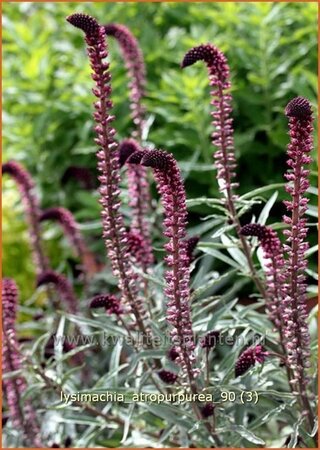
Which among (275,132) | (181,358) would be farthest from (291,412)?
(275,132)

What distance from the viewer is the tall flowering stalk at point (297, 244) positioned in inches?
76.6

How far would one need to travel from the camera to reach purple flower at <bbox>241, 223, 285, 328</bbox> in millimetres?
2230

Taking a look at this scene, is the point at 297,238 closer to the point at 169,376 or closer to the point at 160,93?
the point at 169,376

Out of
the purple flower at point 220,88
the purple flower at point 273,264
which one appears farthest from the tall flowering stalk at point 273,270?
the purple flower at point 220,88

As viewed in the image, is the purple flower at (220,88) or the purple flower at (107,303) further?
the purple flower at (107,303)

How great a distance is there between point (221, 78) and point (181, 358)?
2.72ft

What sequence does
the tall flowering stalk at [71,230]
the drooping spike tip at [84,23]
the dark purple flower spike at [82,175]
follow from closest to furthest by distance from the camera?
1. the drooping spike tip at [84,23]
2. the tall flowering stalk at [71,230]
3. the dark purple flower spike at [82,175]

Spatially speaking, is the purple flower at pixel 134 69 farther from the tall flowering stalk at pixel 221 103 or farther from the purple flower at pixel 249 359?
the purple flower at pixel 249 359

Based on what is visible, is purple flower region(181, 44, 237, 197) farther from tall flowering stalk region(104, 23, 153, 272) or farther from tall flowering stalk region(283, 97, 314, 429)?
tall flowering stalk region(104, 23, 153, 272)

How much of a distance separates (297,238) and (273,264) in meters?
0.22

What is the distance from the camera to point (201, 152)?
4.32 metres

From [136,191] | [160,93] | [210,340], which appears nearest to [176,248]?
[210,340]

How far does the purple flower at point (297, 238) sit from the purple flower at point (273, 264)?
2.3 inches

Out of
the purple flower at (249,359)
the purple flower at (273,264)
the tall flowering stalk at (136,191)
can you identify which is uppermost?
the tall flowering stalk at (136,191)
